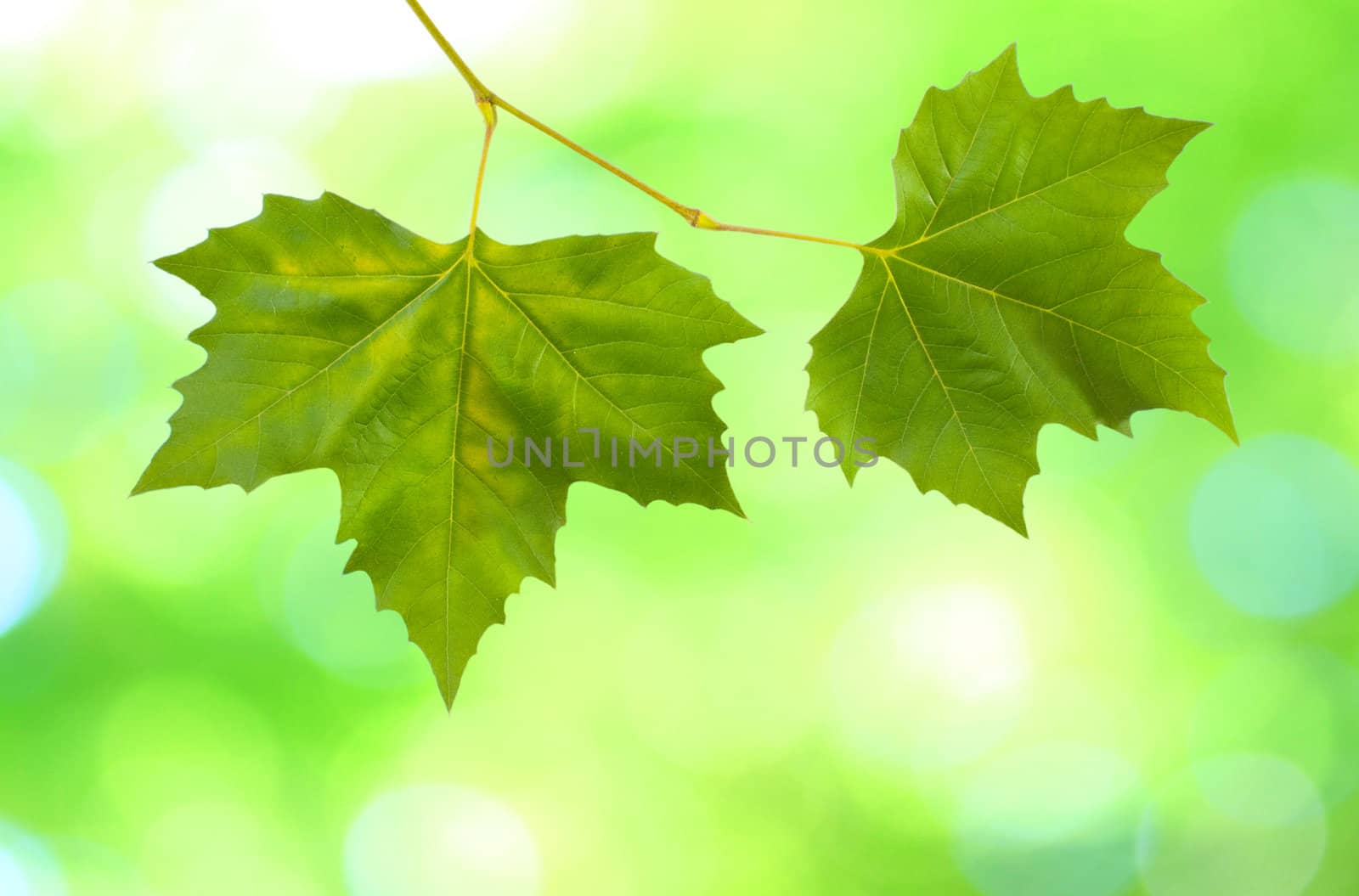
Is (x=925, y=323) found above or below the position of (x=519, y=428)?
above

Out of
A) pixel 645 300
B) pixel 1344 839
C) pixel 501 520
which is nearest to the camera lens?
pixel 645 300

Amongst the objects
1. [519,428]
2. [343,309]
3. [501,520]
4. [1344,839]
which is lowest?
[501,520]

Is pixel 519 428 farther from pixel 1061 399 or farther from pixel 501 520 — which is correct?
pixel 1061 399

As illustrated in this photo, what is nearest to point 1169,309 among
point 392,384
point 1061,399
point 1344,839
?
point 1061,399
